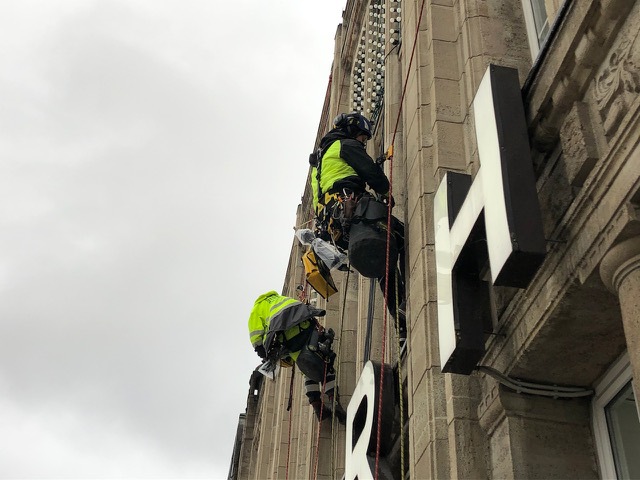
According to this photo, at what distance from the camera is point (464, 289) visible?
675cm

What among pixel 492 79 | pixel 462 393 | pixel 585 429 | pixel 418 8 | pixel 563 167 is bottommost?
pixel 585 429

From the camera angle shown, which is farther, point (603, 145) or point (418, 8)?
point (418, 8)

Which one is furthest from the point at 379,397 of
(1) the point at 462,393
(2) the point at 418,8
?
(2) the point at 418,8

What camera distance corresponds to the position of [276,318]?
42.6 feet

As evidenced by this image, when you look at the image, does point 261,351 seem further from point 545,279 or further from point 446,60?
point 545,279

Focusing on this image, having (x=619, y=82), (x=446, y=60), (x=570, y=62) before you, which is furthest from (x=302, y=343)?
(x=619, y=82)

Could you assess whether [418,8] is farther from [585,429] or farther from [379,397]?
[585,429]

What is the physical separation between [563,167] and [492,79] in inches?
36.1

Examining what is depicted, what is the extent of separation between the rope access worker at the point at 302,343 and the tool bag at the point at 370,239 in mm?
3433

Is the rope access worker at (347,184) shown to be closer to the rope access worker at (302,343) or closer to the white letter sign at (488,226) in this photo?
the rope access worker at (302,343)

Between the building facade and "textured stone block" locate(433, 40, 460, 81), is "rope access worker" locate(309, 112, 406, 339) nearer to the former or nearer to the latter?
the building facade

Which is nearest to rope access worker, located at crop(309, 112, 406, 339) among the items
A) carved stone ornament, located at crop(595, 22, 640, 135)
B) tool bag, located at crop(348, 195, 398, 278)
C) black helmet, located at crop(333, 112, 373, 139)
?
black helmet, located at crop(333, 112, 373, 139)

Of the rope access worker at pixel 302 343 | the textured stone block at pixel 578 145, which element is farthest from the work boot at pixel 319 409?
the textured stone block at pixel 578 145

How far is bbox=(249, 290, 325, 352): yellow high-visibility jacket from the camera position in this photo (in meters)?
12.9
